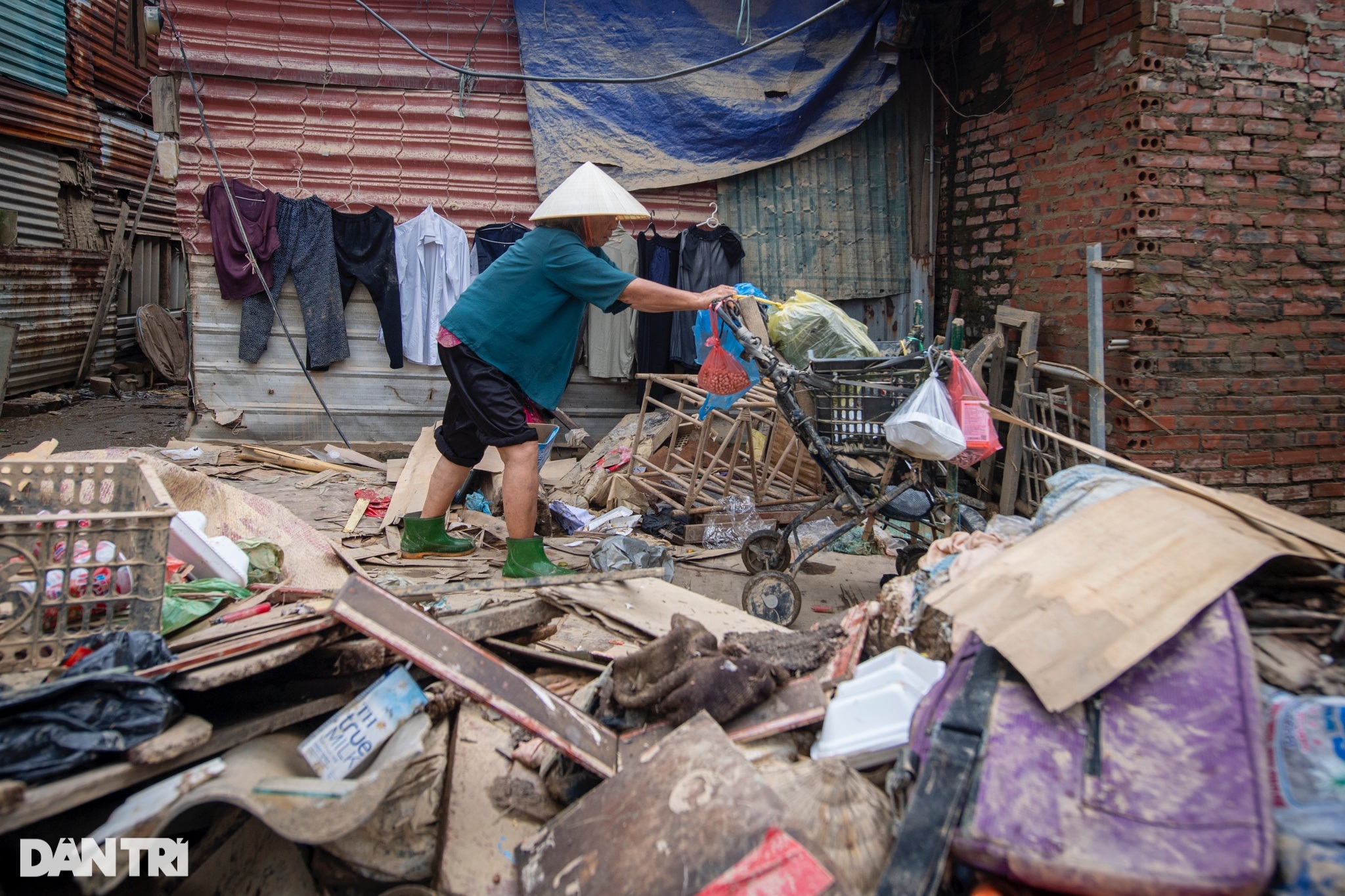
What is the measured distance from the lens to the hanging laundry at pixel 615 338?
6871 millimetres

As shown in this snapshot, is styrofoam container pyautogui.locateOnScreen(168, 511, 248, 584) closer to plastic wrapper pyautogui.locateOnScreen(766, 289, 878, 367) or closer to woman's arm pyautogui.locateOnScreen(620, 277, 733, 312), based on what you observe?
woman's arm pyautogui.locateOnScreen(620, 277, 733, 312)

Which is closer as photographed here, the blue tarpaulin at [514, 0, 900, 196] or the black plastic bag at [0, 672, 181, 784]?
the black plastic bag at [0, 672, 181, 784]

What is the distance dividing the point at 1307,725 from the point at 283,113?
722 cm

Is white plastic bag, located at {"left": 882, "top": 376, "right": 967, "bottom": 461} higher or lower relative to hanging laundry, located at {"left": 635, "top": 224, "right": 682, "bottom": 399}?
lower

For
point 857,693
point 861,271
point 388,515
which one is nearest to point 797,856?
point 857,693

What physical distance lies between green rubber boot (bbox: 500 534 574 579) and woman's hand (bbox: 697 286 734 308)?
54.7 inches

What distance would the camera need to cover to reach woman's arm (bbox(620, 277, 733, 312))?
386cm

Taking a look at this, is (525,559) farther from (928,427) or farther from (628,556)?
(928,427)

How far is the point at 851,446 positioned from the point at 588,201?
1.74 meters

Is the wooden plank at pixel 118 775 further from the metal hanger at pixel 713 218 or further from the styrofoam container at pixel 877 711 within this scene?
the metal hanger at pixel 713 218

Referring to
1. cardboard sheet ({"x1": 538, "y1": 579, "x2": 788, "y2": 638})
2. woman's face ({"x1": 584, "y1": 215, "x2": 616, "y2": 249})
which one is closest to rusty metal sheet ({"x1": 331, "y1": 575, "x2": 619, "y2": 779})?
cardboard sheet ({"x1": 538, "y1": 579, "x2": 788, "y2": 638})

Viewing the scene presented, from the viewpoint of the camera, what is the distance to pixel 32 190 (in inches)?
408

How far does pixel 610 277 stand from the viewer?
3992mm

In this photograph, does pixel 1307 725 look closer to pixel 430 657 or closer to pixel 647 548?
pixel 430 657
